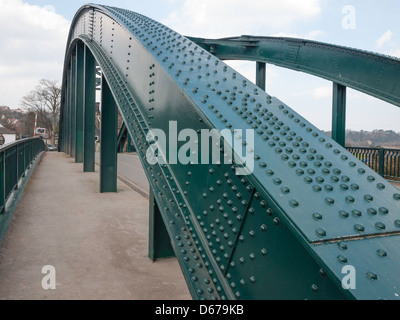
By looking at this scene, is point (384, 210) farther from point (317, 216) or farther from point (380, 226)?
point (317, 216)

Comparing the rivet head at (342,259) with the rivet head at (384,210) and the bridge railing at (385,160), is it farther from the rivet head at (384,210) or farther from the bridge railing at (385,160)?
the bridge railing at (385,160)

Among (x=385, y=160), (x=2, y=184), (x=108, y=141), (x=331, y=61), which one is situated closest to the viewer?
(x=2, y=184)

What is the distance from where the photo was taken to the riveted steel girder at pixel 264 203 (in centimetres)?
144

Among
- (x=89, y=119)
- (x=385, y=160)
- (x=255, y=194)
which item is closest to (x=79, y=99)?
(x=89, y=119)

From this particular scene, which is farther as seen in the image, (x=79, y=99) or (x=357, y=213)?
(x=79, y=99)

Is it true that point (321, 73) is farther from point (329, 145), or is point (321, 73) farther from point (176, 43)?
point (329, 145)

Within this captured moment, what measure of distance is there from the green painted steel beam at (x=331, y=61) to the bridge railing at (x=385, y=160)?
628 centimetres

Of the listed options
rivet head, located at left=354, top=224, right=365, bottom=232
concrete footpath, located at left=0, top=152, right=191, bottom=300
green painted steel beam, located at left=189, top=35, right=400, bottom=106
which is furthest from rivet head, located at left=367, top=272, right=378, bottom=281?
green painted steel beam, located at left=189, top=35, right=400, bottom=106

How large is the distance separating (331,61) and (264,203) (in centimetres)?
595

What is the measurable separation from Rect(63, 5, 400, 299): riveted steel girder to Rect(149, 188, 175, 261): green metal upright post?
40.9 inches

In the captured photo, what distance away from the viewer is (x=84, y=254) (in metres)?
4.26

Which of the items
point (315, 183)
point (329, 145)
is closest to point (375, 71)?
point (329, 145)

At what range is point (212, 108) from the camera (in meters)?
2.30
